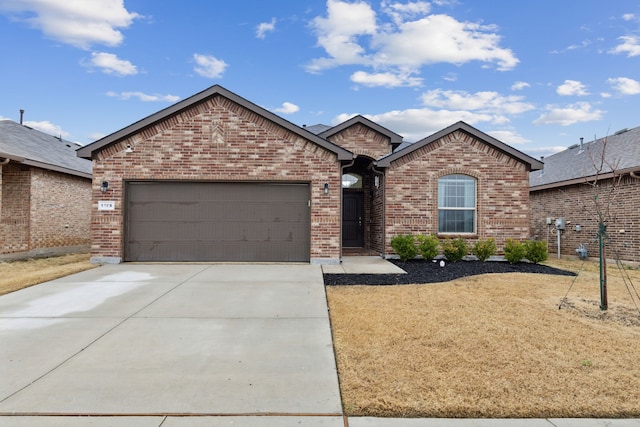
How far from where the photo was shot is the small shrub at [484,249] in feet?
36.3

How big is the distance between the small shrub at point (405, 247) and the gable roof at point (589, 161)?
18.3 ft

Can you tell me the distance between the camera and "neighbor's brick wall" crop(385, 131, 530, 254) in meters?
11.7

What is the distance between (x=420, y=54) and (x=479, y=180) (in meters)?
9.13

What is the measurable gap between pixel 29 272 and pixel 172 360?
7858mm

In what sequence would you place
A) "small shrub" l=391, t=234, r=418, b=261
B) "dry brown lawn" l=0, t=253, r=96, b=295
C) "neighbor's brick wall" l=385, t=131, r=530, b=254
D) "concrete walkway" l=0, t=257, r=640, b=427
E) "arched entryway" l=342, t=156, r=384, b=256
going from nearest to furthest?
"concrete walkway" l=0, t=257, r=640, b=427 → "dry brown lawn" l=0, t=253, r=96, b=295 → "small shrub" l=391, t=234, r=418, b=261 → "neighbor's brick wall" l=385, t=131, r=530, b=254 → "arched entryway" l=342, t=156, r=384, b=256

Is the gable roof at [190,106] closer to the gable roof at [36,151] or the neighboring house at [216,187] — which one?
the neighboring house at [216,187]

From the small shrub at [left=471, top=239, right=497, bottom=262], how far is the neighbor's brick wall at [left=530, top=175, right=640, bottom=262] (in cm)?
278

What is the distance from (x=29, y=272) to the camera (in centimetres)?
898

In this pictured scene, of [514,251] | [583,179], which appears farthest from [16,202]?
[583,179]

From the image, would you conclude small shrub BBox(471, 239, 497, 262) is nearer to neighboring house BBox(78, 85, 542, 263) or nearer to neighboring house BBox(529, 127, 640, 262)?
neighboring house BBox(529, 127, 640, 262)

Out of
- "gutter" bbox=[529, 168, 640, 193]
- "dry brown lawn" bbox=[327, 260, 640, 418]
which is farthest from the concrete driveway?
"gutter" bbox=[529, 168, 640, 193]

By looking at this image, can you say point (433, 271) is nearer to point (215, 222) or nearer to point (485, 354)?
point (485, 354)

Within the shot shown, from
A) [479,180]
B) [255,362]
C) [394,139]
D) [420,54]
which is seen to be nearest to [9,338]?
[255,362]

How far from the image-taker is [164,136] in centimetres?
1033
